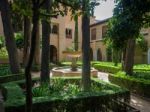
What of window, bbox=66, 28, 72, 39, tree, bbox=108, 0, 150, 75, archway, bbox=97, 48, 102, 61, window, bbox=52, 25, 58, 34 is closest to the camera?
tree, bbox=108, 0, 150, 75

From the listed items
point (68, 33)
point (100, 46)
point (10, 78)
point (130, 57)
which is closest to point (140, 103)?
point (130, 57)

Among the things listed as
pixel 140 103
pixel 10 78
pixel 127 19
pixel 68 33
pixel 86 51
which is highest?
pixel 68 33

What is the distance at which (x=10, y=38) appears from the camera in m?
14.4

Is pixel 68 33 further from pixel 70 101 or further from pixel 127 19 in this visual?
pixel 70 101

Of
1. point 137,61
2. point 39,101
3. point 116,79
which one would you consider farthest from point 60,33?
point 39,101

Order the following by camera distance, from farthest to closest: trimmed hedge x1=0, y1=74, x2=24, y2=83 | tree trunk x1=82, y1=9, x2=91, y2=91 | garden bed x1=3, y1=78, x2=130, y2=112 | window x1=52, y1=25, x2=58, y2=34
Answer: window x1=52, y1=25, x2=58, y2=34, trimmed hedge x1=0, y1=74, x2=24, y2=83, tree trunk x1=82, y1=9, x2=91, y2=91, garden bed x1=3, y1=78, x2=130, y2=112

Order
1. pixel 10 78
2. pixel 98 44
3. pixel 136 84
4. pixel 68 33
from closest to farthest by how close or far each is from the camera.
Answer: pixel 136 84
pixel 10 78
pixel 98 44
pixel 68 33

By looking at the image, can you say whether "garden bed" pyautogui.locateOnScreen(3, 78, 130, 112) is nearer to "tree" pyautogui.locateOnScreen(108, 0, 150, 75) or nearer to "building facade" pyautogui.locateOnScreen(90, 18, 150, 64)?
"tree" pyautogui.locateOnScreen(108, 0, 150, 75)

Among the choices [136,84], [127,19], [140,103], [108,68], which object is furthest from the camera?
[108,68]

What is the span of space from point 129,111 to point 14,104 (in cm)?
352

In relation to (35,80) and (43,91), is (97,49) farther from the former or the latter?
(43,91)

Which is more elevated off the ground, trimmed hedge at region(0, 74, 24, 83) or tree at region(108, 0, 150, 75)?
tree at region(108, 0, 150, 75)

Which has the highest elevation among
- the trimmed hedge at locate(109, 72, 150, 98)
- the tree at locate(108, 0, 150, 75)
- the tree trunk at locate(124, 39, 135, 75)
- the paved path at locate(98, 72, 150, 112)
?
the tree at locate(108, 0, 150, 75)

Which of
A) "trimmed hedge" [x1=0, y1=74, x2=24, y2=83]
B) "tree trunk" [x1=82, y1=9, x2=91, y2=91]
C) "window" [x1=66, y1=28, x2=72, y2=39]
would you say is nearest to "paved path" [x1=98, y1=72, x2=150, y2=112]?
"tree trunk" [x1=82, y1=9, x2=91, y2=91]
